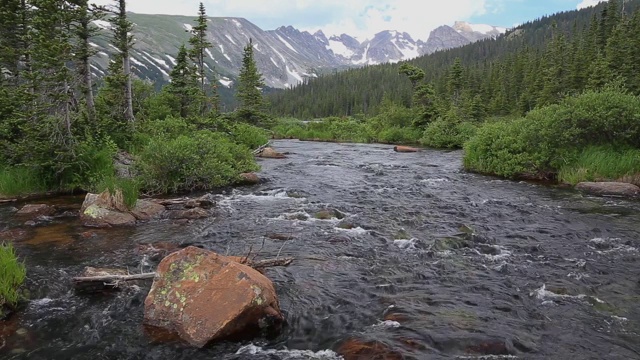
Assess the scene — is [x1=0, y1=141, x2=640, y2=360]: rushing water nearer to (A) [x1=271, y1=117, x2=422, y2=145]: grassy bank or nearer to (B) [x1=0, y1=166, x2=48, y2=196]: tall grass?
(B) [x1=0, y1=166, x2=48, y2=196]: tall grass

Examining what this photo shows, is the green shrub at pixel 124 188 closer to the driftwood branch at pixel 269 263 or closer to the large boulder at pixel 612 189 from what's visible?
the driftwood branch at pixel 269 263

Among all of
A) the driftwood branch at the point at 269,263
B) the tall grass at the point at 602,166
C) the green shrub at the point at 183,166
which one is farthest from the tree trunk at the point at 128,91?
the tall grass at the point at 602,166

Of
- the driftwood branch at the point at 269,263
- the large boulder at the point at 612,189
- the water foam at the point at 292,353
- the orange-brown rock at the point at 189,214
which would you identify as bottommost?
the water foam at the point at 292,353

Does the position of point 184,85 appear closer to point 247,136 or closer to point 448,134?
point 247,136

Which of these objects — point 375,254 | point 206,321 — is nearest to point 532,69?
point 375,254

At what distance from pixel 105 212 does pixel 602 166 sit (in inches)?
945

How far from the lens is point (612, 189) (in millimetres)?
20406

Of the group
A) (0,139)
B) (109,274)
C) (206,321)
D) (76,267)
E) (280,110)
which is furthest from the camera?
(280,110)

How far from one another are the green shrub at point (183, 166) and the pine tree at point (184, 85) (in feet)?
55.9

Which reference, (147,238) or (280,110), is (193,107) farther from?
(280,110)

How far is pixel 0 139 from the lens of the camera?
20.0 meters

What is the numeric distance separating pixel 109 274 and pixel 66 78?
1235cm

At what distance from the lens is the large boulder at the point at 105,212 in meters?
15.1

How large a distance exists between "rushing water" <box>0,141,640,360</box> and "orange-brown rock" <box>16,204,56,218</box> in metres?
0.71
